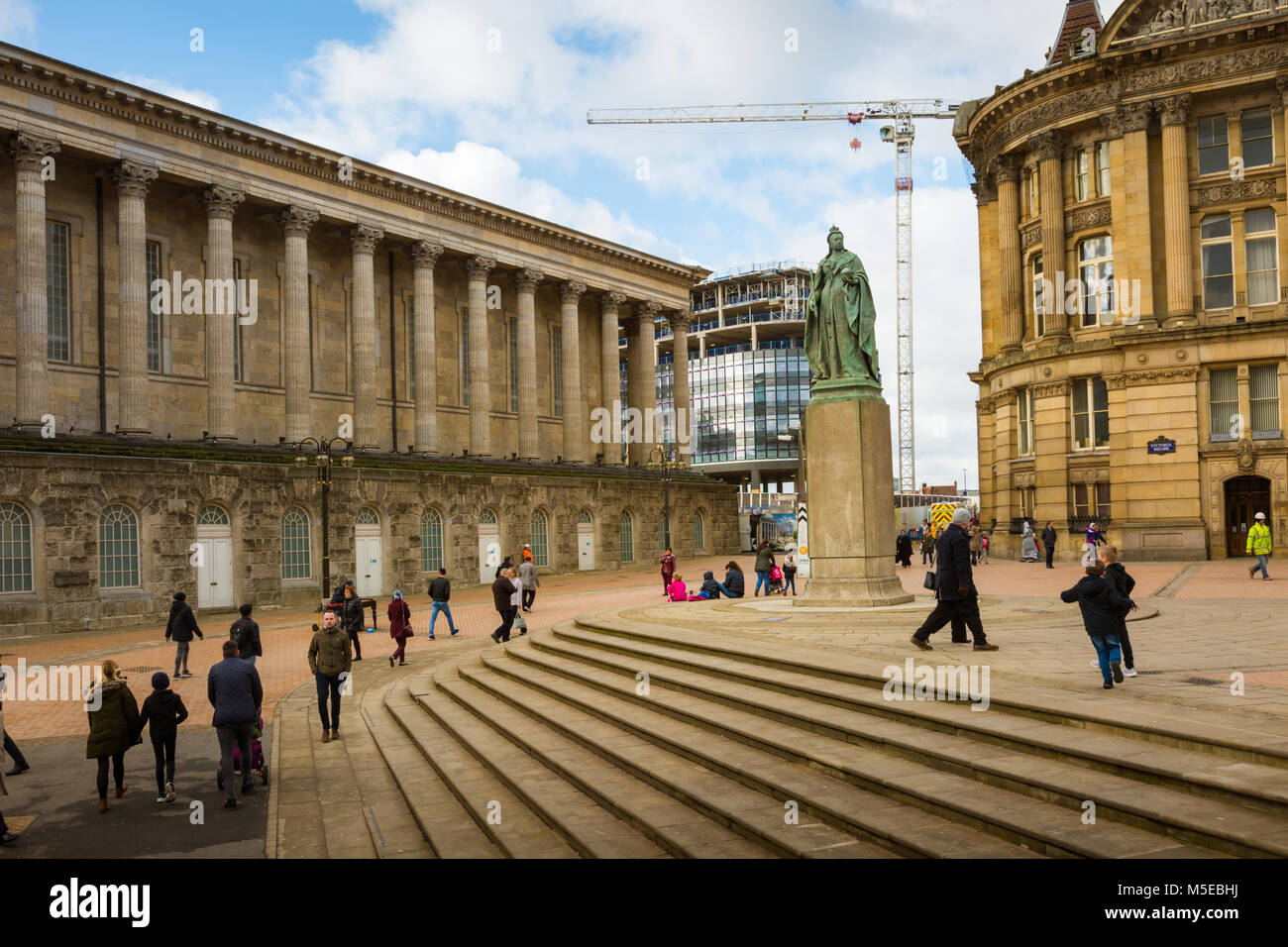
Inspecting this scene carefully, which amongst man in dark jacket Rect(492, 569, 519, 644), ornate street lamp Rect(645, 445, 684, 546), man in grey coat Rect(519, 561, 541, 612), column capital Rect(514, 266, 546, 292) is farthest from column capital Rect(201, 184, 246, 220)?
man in dark jacket Rect(492, 569, 519, 644)

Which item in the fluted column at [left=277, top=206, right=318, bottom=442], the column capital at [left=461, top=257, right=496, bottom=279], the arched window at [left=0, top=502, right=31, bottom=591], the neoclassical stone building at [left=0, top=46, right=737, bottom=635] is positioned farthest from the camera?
the column capital at [left=461, top=257, right=496, bottom=279]

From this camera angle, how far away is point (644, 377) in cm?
6391

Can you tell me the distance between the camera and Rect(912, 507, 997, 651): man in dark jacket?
42.3 feet

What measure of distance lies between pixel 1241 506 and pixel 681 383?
3395cm

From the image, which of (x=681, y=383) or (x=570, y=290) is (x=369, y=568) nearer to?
(x=570, y=290)

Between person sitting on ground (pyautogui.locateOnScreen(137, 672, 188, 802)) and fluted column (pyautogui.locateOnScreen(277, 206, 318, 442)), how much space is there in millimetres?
31768

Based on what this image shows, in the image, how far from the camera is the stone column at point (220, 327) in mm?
39344

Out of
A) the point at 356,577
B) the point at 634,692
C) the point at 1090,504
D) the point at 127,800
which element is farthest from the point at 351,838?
the point at 1090,504

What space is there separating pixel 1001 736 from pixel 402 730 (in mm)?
9543

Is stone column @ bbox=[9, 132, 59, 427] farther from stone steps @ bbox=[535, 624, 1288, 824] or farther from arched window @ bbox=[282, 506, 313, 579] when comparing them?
stone steps @ bbox=[535, 624, 1288, 824]

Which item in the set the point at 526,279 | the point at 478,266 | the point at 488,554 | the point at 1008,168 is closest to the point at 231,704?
the point at 488,554

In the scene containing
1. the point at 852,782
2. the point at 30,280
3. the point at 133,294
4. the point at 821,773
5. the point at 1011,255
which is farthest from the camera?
the point at 1011,255
